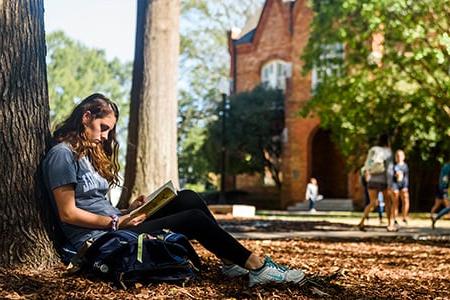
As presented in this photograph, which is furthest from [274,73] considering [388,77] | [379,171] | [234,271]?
[234,271]

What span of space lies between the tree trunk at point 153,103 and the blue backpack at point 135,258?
19.1ft

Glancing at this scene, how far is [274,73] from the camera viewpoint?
39.5 meters

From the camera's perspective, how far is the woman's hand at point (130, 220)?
4.64 metres

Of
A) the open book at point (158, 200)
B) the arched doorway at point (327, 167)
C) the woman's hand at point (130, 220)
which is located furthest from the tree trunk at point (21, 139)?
the arched doorway at point (327, 167)

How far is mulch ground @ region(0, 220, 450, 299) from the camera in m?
4.29

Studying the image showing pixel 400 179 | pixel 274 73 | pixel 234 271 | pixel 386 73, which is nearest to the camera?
pixel 234 271

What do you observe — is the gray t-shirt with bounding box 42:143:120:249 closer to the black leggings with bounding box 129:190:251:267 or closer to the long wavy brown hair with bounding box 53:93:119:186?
the long wavy brown hair with bounding box 53:93:119:186

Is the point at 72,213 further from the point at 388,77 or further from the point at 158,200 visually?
the point at 388,77

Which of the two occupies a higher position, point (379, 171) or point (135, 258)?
point (379, 171)

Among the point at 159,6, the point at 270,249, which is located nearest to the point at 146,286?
the point at 270,249

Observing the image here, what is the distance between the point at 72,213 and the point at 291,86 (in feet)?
99.4

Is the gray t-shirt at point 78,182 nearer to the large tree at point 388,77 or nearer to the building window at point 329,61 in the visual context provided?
the large tree at point 388,77

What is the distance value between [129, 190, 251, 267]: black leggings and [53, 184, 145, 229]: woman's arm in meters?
0.36

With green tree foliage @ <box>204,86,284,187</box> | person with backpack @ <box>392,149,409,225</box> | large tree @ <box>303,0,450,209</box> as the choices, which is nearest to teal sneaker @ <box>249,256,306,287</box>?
large tree @ <box>303,0,450,209</box>
